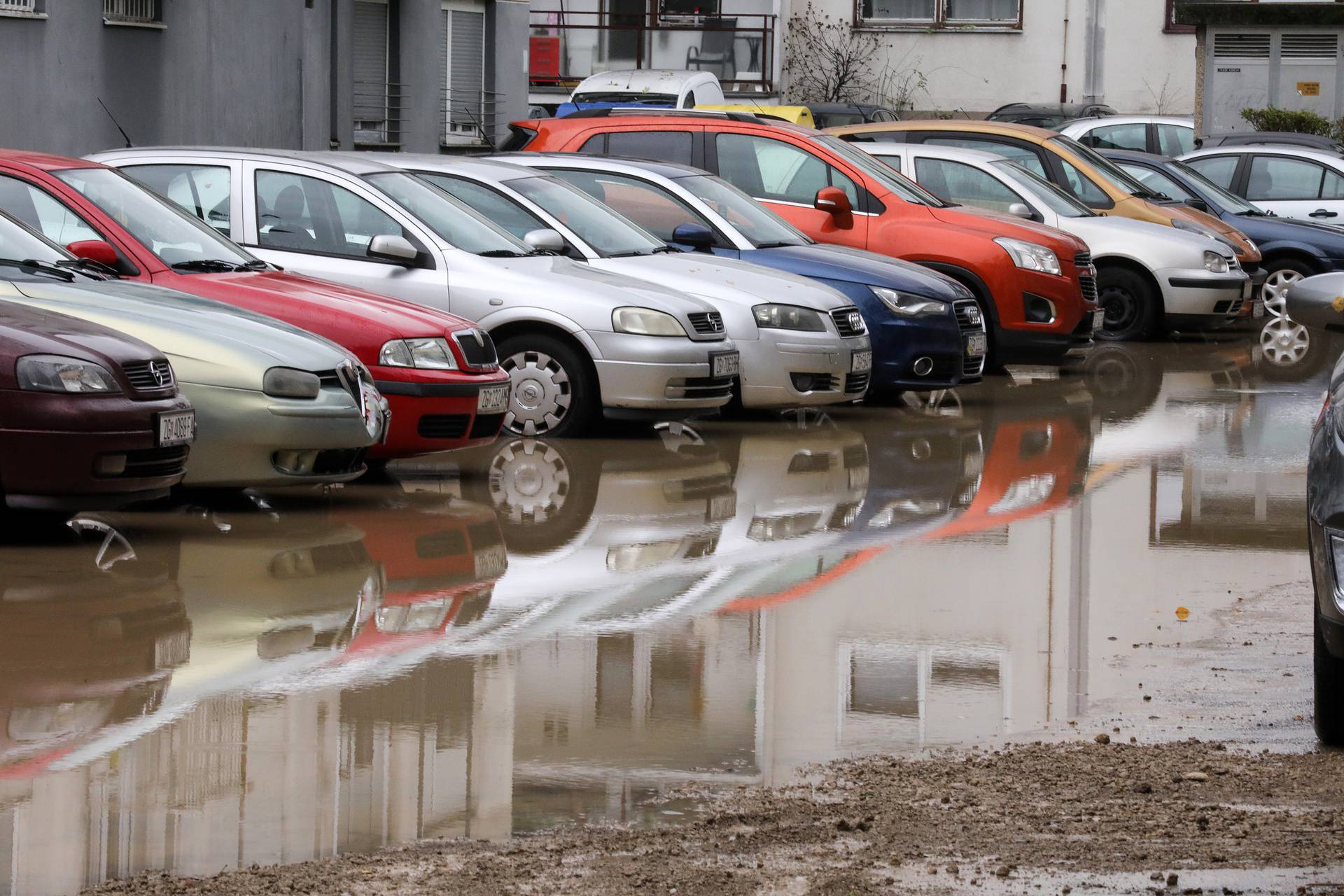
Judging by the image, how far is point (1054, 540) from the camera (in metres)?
9.73

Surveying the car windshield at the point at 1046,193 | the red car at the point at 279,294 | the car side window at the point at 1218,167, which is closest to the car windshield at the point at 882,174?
the car windshield at the point at 1046,193

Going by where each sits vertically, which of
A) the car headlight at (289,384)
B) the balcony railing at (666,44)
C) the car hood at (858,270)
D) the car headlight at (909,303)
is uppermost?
the balcony railing at (666,44)

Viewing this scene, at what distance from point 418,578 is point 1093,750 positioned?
327 cm

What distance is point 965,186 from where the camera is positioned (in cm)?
1869

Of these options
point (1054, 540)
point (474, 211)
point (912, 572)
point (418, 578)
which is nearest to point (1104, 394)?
point (474, 211)

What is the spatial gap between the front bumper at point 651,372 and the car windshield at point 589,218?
1.42m

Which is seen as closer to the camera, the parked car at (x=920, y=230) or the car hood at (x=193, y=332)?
the car hood at (x=193, y=332)

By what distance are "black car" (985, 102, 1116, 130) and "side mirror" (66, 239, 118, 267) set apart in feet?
82.0

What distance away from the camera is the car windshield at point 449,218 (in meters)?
12.5

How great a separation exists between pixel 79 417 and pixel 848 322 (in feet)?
20.4

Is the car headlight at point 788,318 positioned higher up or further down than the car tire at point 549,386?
higher up

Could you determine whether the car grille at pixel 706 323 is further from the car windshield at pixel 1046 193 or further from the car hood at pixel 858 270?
the car windshield at pixel 1046 193

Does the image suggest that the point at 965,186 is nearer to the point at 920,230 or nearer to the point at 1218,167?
the point at 920,230

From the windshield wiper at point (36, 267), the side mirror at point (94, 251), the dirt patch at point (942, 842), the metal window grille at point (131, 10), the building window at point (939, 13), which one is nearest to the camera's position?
the dirt patch at point (942, 842)
